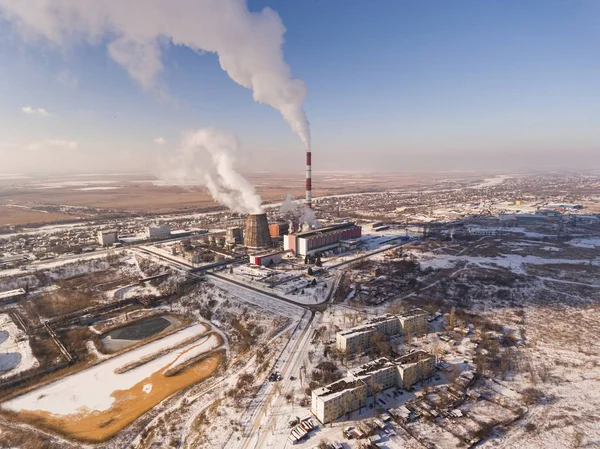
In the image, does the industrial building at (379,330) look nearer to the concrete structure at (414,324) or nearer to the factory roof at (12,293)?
the concrete structure at (414,324)

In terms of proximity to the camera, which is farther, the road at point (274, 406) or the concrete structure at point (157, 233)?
the concrete structure at point (157, 233)

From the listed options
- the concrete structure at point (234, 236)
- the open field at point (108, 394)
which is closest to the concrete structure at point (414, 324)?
the open field at point (108, 394)

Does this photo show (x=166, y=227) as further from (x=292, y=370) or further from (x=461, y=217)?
(x=461, y=217)

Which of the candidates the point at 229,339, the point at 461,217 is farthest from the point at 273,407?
the point at 461,217

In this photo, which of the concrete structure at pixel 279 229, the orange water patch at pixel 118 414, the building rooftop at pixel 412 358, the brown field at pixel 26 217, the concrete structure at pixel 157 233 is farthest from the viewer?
the brown field at pixel 26 217

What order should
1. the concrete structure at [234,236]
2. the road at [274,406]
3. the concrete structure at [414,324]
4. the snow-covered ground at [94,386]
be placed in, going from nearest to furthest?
the road at [274,406]
the snow-covered ground at [94,386]
the concrete structure at [414,324]
the concrete structure at [234,236]

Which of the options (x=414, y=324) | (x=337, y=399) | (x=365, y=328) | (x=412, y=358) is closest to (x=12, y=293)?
(x=365, y=328)
